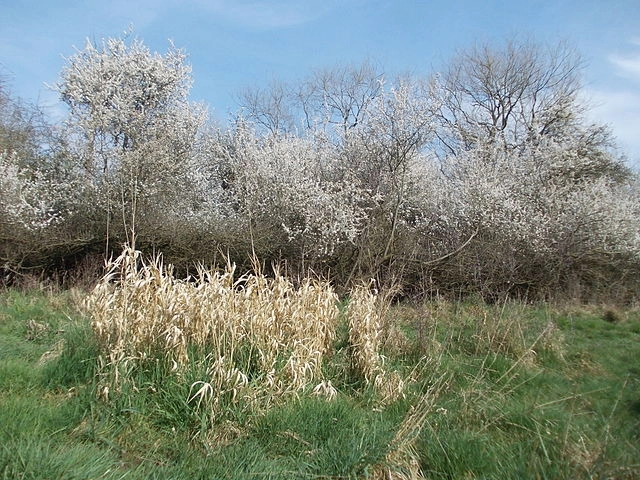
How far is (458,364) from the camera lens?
5.80m

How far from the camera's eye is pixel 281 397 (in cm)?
423

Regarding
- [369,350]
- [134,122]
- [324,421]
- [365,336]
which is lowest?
[324,421]

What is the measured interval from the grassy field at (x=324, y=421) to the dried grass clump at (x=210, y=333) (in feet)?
0.21

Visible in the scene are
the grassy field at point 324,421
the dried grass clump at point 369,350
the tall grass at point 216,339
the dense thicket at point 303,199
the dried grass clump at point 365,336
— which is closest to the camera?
the grassy field at point 324,421

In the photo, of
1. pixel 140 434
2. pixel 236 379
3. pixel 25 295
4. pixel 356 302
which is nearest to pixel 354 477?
pixel 236 379

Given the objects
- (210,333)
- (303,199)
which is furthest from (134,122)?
(210,333)

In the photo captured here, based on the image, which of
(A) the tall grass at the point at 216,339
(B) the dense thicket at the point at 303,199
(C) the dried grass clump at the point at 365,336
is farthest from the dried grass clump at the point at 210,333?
(B) the dense thicket at the point at 303,199

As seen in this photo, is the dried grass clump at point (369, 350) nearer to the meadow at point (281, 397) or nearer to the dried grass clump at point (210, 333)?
Result: the meadow at point (281, 397)

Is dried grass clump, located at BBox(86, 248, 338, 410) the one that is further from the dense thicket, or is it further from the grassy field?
the dense thicket

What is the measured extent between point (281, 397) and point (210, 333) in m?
0.90

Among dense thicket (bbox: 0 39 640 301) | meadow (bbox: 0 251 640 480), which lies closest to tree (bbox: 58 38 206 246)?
dense thicket (bbox: 0 39 640 301)

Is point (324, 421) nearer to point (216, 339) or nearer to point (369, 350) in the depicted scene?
point (216, 339)

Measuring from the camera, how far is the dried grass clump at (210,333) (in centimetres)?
414

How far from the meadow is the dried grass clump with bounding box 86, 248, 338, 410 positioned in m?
0.01
